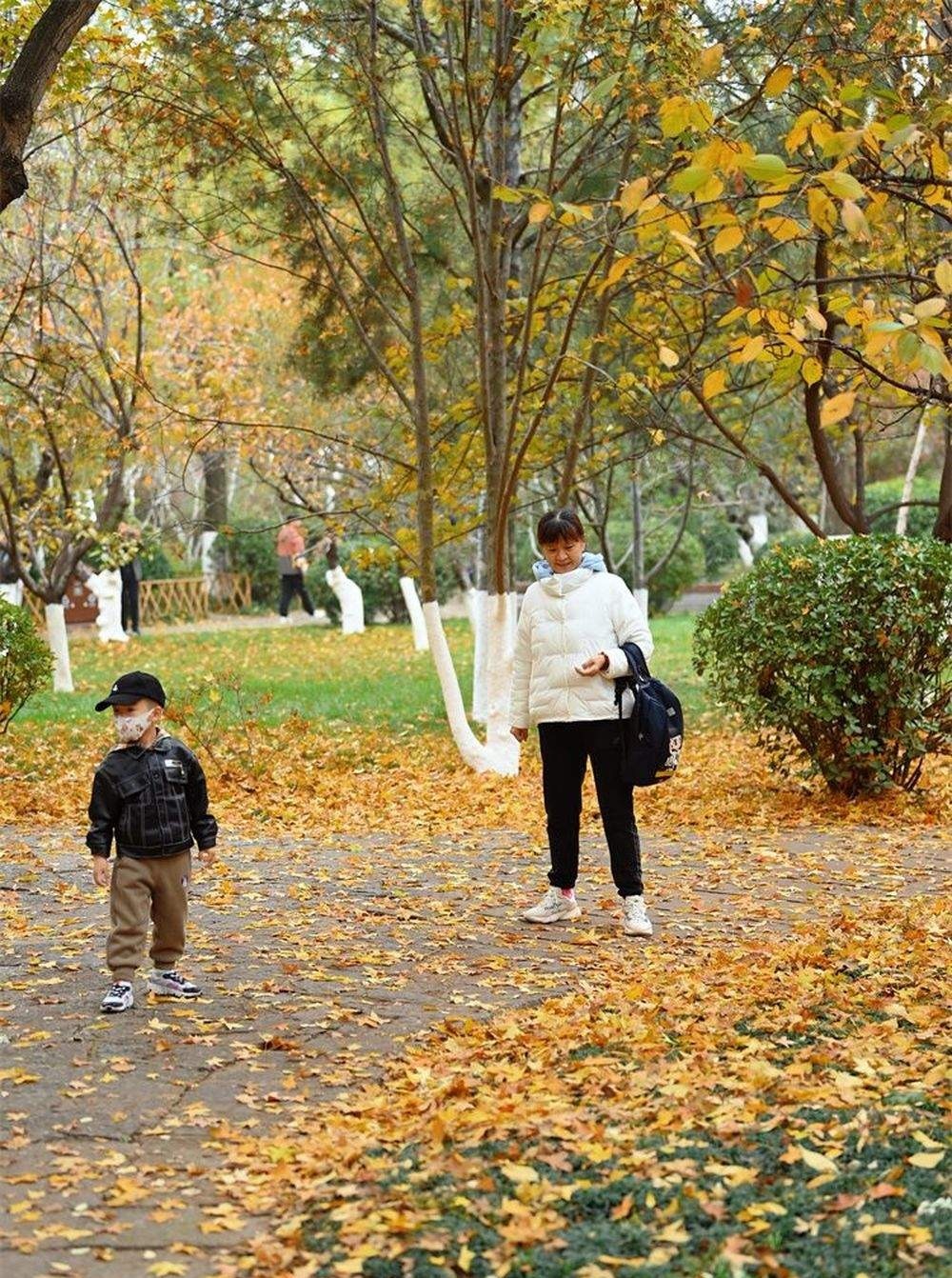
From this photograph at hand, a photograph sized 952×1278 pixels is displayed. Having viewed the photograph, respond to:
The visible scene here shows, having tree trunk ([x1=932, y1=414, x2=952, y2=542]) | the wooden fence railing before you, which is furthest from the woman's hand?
the wooden fence railing

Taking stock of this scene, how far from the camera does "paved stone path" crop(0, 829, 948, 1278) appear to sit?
4328mm

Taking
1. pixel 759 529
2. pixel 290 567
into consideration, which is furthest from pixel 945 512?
pixel 759 529

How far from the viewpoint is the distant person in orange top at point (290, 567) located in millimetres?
30938

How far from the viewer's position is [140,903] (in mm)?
6113

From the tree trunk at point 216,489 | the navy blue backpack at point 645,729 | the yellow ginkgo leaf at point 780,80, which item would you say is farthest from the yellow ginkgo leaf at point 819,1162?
the tree trunk at point 216,489

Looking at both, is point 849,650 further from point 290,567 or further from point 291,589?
Result: point 291,589

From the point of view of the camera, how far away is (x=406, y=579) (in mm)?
26734

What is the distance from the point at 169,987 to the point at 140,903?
1.20 feet

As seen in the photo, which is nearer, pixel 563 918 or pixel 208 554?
pixel 563 918

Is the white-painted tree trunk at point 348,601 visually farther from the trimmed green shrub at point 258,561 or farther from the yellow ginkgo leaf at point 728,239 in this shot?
the yellow ginkgo leaf at point 728,239

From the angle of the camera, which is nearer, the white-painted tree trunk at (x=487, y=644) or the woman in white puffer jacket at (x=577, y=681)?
the woman in white puffer jacket at (x=577, y=681)

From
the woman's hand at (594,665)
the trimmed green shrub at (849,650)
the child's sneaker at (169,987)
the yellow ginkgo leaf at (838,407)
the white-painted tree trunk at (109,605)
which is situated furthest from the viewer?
the white-painted tree trunk at (109,605)

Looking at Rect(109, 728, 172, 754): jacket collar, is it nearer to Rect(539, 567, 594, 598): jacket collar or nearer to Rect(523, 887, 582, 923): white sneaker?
Rect(539, 567, 594, 598): jacket collar

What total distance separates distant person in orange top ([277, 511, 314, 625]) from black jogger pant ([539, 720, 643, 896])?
894 inches
